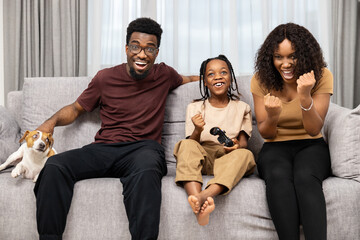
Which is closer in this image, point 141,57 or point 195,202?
point 195,202

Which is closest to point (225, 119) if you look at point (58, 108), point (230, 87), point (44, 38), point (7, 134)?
point (230, 87)

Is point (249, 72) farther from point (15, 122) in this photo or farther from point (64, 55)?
point (15, 122)

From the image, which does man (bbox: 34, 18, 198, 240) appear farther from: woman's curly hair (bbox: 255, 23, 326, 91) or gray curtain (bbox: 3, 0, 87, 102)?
gray curtain (bbox: 3, 0, 87, 102)

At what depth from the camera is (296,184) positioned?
154 cm

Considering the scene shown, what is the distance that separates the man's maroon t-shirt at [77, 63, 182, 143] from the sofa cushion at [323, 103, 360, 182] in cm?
88

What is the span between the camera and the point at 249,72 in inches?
123

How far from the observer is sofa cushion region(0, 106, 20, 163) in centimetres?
206

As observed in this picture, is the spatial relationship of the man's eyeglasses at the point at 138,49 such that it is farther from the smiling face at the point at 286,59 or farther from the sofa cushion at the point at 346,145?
the sofa cushion at the point at 346,145

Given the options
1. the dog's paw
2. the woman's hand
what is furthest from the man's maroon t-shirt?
the woman's hand

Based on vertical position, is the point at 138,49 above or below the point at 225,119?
above

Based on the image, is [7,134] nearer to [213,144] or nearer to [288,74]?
[213,144]

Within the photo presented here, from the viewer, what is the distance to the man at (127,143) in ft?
5.12

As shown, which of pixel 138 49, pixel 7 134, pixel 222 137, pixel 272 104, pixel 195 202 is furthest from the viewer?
pixel 7 134

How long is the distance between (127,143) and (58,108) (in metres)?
0.59
